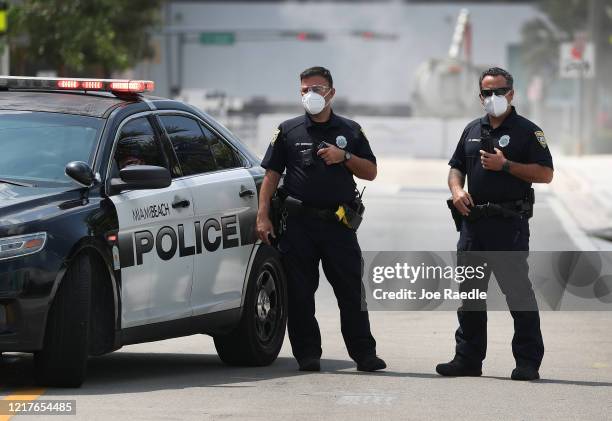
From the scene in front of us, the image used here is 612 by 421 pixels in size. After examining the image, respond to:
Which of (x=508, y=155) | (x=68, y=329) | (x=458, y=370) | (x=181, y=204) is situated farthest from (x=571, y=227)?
(x=68, y=329)

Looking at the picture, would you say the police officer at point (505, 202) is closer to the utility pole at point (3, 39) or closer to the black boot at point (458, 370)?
the black boot at point (458, 370)

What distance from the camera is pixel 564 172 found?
36.9 m

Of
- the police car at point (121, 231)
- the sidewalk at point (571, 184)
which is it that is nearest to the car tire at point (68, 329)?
the police car at point (121, 231)

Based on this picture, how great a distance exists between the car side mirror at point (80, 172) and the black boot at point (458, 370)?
2384 millimetres

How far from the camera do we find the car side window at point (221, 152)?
944cm

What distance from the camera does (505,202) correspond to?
8.78 meters

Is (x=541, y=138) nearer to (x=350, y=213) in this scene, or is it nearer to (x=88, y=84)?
(x=350, y=213)

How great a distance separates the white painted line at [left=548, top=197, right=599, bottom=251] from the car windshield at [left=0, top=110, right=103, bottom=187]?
35.9 feet

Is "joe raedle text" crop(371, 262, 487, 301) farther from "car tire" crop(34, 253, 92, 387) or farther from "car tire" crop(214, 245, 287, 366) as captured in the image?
"car tire" crop(34, 253, 92, 387)

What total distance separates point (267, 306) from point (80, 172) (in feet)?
6.77

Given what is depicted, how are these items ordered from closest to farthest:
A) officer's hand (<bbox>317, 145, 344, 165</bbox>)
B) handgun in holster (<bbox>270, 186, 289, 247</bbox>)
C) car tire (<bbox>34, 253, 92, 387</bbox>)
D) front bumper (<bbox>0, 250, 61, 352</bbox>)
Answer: front bumper (<bbox>0, 250, 61, 352</bbox>), car tire (<bbox>34, 253, 92, 387</bbox>), officer's hand (<bbox>317, 145, 344, 165</bbox>), handgun in holster (<bbox>270, 186, 289, 247</bbox>)

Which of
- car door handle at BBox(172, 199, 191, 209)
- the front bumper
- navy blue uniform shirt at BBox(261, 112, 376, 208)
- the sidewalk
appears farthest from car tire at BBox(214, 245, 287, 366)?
the sidewalk

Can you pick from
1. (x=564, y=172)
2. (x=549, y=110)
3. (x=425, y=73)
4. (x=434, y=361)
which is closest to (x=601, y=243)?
(x=434, y=361)

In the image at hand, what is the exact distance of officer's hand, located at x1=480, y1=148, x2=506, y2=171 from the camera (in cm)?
860
